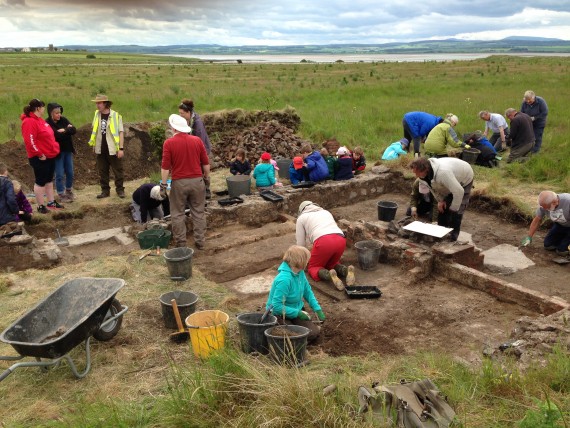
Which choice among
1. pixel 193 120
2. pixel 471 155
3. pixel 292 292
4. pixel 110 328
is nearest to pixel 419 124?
pixel 471 155

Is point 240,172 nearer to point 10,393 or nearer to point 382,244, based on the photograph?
point 382,244

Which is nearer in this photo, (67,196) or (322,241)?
(322,241)

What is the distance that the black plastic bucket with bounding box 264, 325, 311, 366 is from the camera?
4.16m

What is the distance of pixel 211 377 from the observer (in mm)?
3438

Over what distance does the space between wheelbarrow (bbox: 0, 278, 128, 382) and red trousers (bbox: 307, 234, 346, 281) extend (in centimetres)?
259

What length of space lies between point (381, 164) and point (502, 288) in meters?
6.27

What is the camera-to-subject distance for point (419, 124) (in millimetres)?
11469

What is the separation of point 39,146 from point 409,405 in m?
8.07

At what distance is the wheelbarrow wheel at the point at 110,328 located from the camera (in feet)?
15.7

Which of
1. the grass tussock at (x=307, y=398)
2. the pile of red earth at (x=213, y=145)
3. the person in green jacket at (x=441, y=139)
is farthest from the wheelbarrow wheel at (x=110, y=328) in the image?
the pile of red earth at (x=213, y=145)

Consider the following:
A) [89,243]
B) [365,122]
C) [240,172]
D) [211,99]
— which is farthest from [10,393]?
[211,99]

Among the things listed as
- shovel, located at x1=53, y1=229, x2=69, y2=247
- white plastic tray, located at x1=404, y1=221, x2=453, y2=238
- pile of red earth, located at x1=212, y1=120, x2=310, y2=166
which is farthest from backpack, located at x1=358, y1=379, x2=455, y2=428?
pile of red earth, located at x1=212, y1=120, x2=310, y2=166

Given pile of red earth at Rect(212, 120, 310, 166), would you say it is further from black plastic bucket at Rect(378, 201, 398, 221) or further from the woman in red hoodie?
black plastic bucket at Rect(378, 201, 398, 221)

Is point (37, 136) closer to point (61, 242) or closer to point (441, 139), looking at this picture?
point (61, 242)
